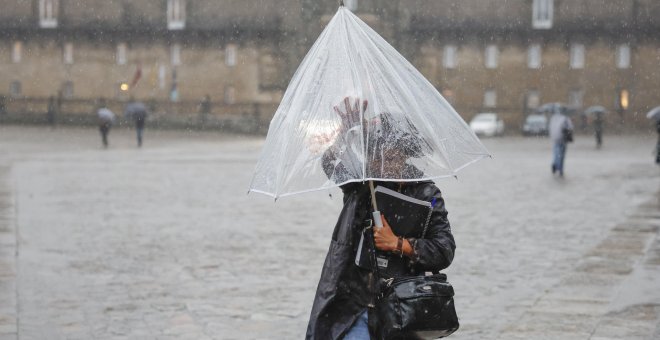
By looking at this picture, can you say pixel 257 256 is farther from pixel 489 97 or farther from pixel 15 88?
pixel 15 88

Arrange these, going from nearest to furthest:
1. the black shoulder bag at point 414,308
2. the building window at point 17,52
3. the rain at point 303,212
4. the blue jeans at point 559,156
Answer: the black shoulder bag at point 414,308 < the rain at point 303,212 < the blue jeans at point 559,156 < the building window at point 17,52

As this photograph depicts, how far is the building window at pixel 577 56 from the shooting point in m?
67.0

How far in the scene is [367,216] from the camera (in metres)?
4.56

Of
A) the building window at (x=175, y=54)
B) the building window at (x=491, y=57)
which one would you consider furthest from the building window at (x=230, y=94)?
the building window at (x=491, y=57)

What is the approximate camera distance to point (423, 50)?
67.4 m

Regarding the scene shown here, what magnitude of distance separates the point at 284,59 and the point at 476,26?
37.1 feet

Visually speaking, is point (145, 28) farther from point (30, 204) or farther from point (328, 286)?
point (328, 286)

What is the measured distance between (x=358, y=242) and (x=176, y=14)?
Answer: 222 ft

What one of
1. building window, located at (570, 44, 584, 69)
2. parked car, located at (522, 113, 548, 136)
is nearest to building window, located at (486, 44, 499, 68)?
building window, located at (570, 44, 584, 69)

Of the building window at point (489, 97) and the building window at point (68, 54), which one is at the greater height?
the building window at point (68, 54)

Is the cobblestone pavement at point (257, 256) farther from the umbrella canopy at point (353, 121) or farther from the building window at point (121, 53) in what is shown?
the building window at point (121, 53)

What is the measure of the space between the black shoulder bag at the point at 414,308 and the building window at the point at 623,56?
6389cm

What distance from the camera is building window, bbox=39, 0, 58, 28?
237 ft

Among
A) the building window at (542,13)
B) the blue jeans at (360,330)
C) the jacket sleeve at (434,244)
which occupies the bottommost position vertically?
the blue jeans at (360,330)
